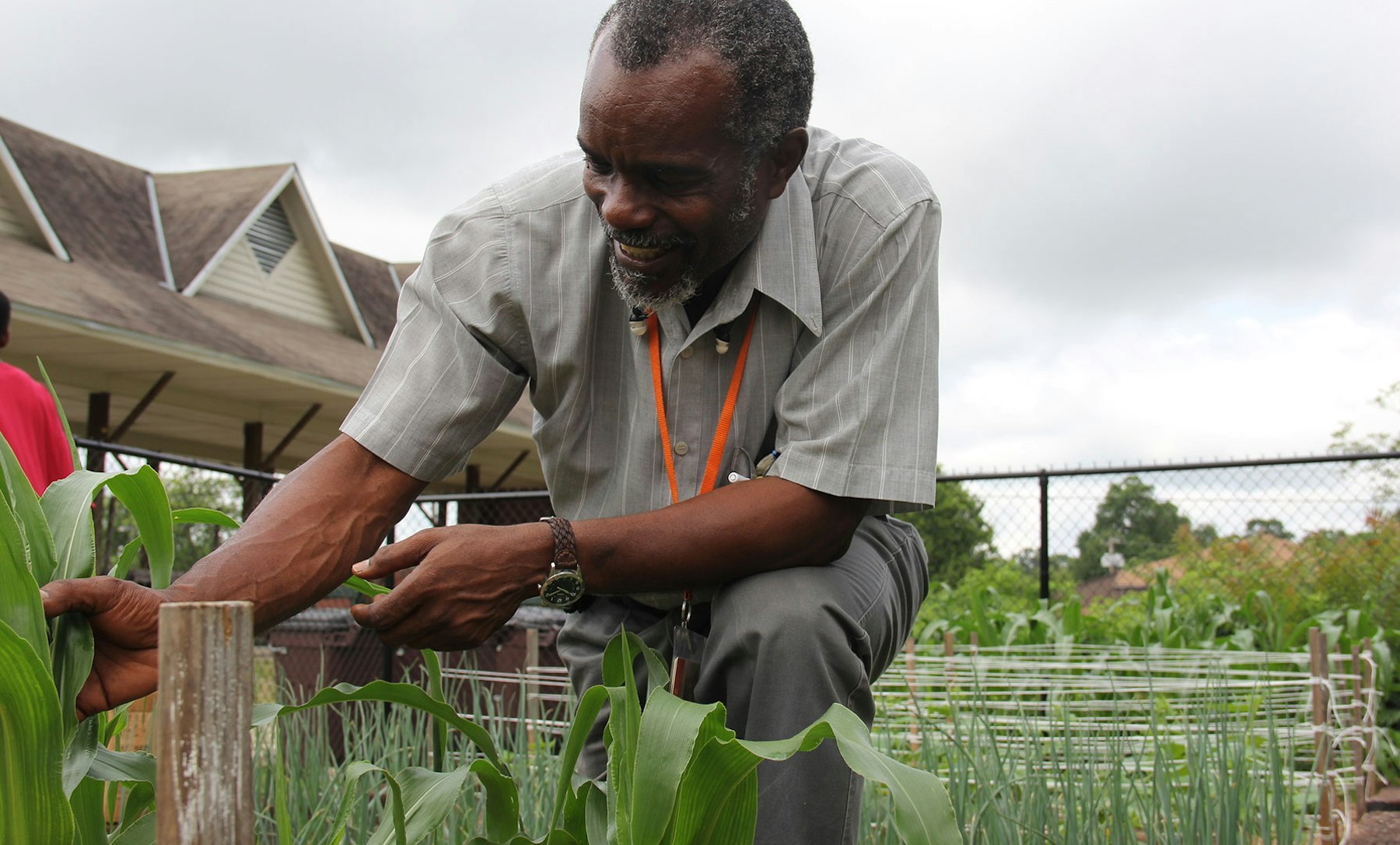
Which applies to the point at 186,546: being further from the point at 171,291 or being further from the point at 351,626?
the point at 351,626

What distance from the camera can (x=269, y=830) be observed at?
7.49 ft

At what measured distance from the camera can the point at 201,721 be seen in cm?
76

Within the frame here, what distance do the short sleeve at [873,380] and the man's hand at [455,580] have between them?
33cm

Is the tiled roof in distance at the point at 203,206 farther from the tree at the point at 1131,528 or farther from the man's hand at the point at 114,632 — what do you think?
the man's hand at the point at 114,632

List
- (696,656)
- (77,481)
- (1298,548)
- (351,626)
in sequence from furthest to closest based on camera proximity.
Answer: (1298,548) → (351,626) → (696,656) → (77,481)

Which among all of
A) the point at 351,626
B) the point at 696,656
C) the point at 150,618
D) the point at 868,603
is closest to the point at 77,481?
the point at 150,618

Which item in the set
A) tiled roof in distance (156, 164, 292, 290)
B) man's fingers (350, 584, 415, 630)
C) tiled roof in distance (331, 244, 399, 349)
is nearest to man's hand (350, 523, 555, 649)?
man's fingers (350, 584, 415, 630)

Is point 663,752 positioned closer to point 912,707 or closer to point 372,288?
point 912,707

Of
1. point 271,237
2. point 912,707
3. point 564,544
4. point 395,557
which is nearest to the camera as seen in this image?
point 395,557

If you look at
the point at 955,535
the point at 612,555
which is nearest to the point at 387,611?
the point at 612,555

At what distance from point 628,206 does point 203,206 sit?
957cm

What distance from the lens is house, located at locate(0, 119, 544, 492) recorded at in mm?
7488

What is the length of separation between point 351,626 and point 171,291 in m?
4.55

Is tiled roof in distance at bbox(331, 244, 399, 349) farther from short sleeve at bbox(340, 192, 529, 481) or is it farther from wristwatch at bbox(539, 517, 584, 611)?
wristwatch at bbox(539, 517, 584, 611)
